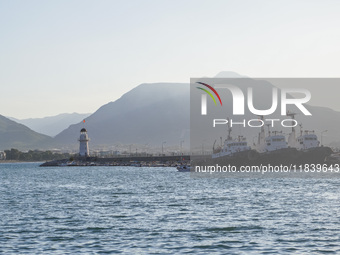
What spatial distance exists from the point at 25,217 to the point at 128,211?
32.5 ft

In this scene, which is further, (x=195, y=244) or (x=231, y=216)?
(x=231, y=216)

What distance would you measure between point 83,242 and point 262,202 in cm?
3122

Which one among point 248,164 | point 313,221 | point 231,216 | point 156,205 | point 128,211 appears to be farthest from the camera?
point 248,164

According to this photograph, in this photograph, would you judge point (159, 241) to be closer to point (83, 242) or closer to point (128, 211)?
point (83, 242)

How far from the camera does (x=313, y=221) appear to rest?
48656 mm

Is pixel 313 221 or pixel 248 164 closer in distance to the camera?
pixel 313 221

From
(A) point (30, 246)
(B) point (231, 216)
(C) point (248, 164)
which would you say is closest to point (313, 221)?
(B) point (231, 216)

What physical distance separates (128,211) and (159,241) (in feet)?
63.8

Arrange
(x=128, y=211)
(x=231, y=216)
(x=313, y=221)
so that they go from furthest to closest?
(x=128, y=211) → (x=231, y=216) → (x=313, y=221)

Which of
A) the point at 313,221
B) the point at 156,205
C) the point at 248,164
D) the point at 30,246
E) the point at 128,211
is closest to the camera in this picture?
the point at 30,246

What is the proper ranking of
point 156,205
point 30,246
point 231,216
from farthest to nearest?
point 156,205 < point 231,216 < point 30,246

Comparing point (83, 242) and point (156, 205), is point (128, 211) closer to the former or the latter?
point (156, 205)

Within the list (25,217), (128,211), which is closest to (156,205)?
(128,211)

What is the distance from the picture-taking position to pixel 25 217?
54344 mm
